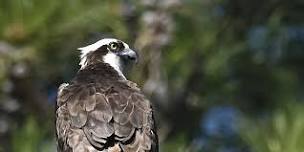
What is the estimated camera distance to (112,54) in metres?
8.38

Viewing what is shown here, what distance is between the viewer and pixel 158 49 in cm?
914

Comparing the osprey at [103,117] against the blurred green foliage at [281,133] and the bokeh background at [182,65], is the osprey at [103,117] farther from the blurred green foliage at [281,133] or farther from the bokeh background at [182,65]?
the blurred green foliage at [281,133]

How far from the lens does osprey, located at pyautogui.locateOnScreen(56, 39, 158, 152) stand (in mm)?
7383

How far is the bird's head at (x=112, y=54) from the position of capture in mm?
8305

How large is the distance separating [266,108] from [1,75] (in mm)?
2228

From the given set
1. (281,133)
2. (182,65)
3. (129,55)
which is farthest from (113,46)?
(182,65)

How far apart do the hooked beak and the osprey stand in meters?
0.24

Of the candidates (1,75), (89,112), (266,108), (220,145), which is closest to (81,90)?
(89,112)

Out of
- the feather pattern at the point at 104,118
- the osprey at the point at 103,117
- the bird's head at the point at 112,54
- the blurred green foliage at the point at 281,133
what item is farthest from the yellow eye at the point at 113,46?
the blurred green foliage at the point at 281,133

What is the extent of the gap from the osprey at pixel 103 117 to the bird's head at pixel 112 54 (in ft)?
0.84

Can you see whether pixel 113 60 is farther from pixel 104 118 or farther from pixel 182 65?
pixel 182 65

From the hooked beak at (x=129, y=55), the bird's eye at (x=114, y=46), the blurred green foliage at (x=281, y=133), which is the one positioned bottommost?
the blurred green foliage at (x=281, y=133)

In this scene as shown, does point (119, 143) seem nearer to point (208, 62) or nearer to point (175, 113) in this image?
point (175, 113)

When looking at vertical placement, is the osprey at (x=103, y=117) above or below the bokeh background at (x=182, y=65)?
below
